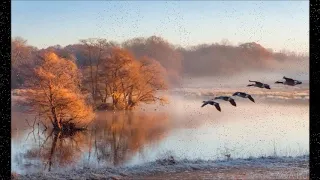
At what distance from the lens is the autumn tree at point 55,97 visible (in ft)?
75.5

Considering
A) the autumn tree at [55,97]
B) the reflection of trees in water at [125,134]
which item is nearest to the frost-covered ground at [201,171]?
the reflection of trees in water at [125,134]

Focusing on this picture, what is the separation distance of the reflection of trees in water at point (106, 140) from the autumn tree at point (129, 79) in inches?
45.6

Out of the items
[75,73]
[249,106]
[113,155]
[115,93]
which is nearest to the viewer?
[113,155]

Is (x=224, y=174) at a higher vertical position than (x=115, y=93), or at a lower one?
lower

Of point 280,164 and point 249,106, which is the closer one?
point 280,164

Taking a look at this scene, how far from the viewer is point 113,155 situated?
17.5 meters

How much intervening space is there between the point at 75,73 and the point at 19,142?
5965 millimetres

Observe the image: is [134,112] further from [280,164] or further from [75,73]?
[280,164]

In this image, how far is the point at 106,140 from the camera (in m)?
22.5

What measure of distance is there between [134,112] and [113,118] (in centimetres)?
193
